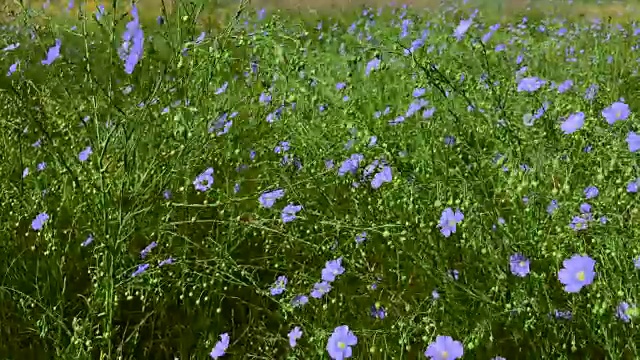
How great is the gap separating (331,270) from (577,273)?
56 centimetres

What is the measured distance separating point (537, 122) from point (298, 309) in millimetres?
990

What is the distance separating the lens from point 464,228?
1.49m

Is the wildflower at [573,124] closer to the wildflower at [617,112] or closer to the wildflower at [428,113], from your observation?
the wildflower at [617,112]

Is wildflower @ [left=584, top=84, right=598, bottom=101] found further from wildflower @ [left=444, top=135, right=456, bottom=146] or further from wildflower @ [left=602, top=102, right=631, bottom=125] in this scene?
wildflower @ [left=444, top=135, right=456, bottom=146]

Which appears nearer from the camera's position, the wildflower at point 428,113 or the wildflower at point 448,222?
Answer: the wildflower at point 448,222

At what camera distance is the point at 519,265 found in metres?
1.34

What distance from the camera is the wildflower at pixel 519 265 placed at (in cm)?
132

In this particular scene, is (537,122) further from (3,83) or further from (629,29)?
(629,29)

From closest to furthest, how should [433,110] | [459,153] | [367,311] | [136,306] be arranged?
[459,153]
[367,311]
[136,306]
[433,110]

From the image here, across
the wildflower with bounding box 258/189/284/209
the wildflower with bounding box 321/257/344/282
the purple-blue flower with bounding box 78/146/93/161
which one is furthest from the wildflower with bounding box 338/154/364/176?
the purple-blue flower with bounding box 78/146/93/161

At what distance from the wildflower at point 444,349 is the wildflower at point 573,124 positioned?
77 cm

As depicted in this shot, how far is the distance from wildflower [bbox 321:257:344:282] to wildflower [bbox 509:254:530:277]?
1.30ft

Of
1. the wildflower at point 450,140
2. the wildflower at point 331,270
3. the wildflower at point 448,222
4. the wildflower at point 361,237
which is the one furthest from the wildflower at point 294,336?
the wildflower at point 450,140

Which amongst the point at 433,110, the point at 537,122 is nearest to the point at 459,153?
the point at 537,122
